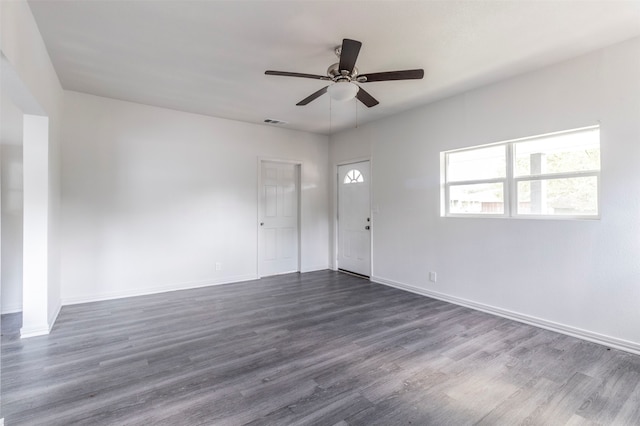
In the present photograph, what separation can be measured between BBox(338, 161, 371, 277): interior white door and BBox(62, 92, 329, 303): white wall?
125cm

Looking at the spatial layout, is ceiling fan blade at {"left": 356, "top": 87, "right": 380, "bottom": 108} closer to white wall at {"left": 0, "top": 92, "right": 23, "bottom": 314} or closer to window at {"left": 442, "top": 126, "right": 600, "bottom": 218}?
window at {"left": 442, "top": 126, "right": 600, "bottom": 218}

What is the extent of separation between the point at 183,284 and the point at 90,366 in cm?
223

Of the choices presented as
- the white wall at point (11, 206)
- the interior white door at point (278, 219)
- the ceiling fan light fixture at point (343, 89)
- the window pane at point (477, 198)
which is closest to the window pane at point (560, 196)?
the window pane at point (477, 198)

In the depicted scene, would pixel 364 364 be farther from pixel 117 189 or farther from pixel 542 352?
pixel 117 189

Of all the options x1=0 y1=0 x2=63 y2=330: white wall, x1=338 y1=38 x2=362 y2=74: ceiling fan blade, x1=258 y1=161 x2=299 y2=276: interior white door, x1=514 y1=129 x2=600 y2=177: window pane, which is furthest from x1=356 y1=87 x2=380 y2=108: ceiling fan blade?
x1=258 y1=161 x2=299 y2=276: interior white door

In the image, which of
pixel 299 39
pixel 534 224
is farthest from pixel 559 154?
pixel 299 39

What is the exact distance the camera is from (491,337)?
2.92m

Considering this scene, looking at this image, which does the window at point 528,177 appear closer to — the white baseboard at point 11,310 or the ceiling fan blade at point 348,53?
the ceiling fan blade at point 348,53

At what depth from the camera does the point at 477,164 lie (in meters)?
3.84

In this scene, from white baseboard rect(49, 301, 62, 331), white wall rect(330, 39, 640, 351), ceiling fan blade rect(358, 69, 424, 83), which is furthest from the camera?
white baseboard rect(49, 301, 62, 331)

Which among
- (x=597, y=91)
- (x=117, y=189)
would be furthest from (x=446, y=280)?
(x=117, y=189)

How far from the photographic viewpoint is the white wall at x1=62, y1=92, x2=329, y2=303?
3.92 m

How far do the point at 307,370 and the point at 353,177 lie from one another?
154 inches

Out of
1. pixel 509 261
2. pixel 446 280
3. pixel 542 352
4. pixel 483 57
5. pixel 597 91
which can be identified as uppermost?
pixel 483 57
